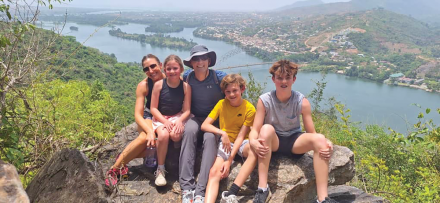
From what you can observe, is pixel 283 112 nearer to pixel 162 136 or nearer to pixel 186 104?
pixel 186 104

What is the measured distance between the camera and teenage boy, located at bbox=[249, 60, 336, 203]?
2482 millimetres

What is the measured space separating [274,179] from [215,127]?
78 centimetres

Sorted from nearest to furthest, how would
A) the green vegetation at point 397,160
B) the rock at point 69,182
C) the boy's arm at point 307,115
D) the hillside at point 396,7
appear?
the rock at point 69,182 → the boy's arm at point 307,115 → the green vegetation at point 397,160 → the hillside at point 396,7

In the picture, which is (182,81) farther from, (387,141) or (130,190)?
(387,141)

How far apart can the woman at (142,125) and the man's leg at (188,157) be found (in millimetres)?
319

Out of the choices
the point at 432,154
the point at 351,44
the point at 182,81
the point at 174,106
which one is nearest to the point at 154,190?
the point at 174,106

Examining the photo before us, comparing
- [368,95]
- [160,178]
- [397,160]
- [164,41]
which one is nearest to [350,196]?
[160,178]

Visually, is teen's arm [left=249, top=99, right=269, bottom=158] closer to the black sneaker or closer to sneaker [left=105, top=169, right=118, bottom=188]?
the black sneaker

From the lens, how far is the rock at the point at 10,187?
4.76 feet

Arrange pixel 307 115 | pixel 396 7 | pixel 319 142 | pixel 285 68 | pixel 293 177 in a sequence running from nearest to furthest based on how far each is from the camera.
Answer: pixel 319 142 < pixel 285 68 < pixel 307 115 < pixel 293 177 < pixel 396 7

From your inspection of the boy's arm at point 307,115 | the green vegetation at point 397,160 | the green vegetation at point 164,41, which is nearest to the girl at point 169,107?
the boy's arm at point 307,115

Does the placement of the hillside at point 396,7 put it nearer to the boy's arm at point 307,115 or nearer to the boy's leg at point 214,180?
the boy's arm at point 307,115

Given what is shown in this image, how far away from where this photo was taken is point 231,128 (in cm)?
289

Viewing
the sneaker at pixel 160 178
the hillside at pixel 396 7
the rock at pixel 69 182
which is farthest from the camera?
the hillside at pixel 396 7
